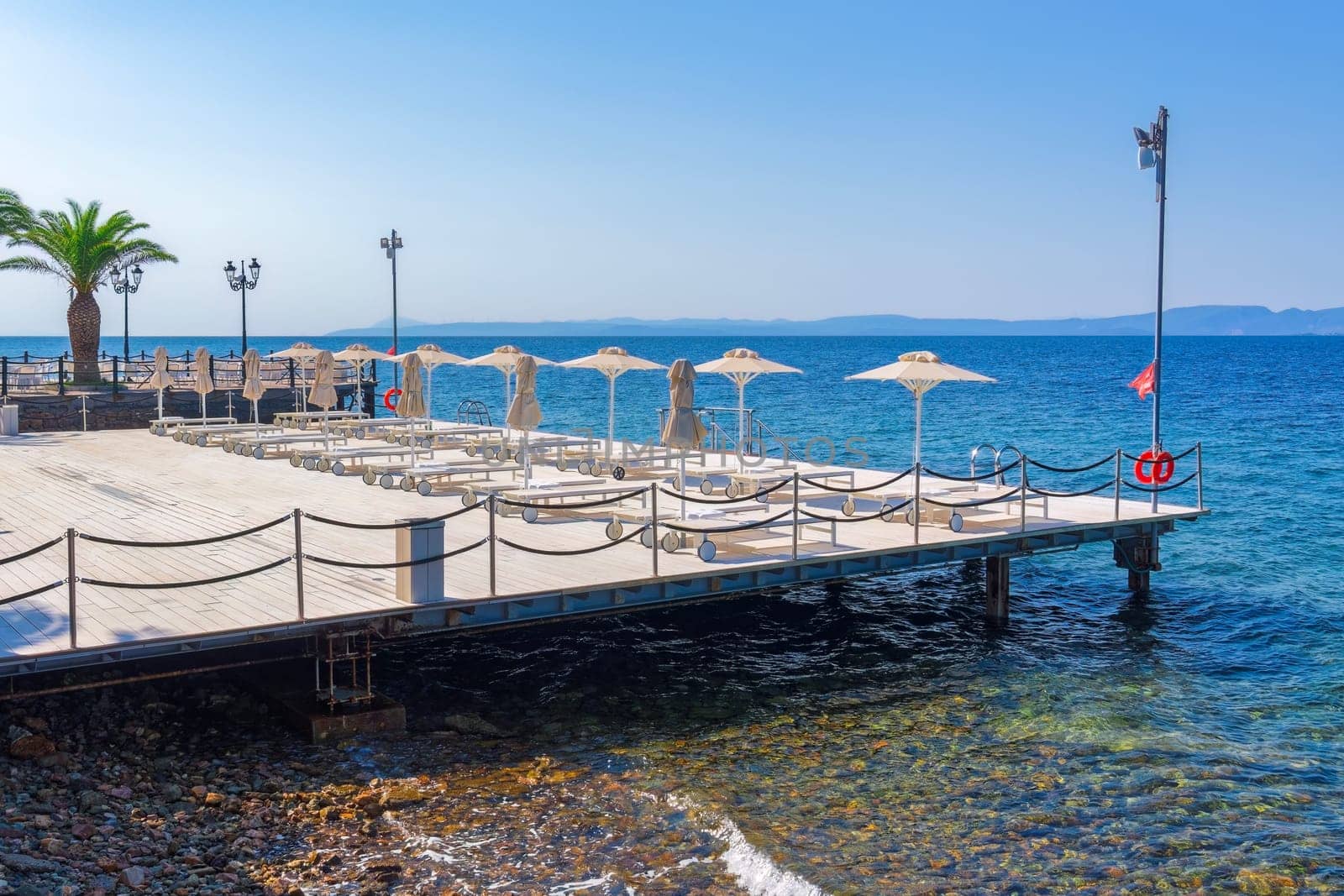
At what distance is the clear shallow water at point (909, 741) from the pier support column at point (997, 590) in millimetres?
259

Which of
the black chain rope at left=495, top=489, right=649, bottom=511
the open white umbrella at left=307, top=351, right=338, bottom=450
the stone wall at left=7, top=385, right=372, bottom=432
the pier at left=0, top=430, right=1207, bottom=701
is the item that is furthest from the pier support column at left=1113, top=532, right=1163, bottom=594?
the stone wall at left=7, top=385, right=372, bottom=432

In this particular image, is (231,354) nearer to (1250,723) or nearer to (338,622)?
(338,622)

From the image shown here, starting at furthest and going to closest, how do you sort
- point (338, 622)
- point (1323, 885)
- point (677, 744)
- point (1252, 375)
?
point (1252, 375), point (677, 744), point (338, 622), point (1323, 885)

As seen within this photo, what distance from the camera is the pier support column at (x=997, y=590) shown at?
16.7 meters

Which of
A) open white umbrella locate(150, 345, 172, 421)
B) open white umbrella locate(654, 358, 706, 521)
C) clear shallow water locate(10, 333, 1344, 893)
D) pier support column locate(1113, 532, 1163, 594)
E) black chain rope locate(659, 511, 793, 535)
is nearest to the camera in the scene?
clear shallow water locate(10, 333, 1344, 893)

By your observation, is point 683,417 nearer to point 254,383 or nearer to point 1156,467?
point 1156,467

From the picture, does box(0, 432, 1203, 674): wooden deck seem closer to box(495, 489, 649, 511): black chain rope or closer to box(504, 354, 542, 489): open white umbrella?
box(495, 489, 649, 511): black chain rope

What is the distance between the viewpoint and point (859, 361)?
13425 cm

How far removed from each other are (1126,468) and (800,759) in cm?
3348

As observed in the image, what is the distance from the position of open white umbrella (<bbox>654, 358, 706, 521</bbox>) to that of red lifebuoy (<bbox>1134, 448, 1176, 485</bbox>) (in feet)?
21.4

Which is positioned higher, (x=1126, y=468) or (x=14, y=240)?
(x=14, y=240)

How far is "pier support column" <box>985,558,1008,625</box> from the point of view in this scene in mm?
16656

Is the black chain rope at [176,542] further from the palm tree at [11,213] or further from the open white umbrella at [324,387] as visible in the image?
the palm tree at [11,213]

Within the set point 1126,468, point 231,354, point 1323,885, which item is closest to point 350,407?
point 231,354
